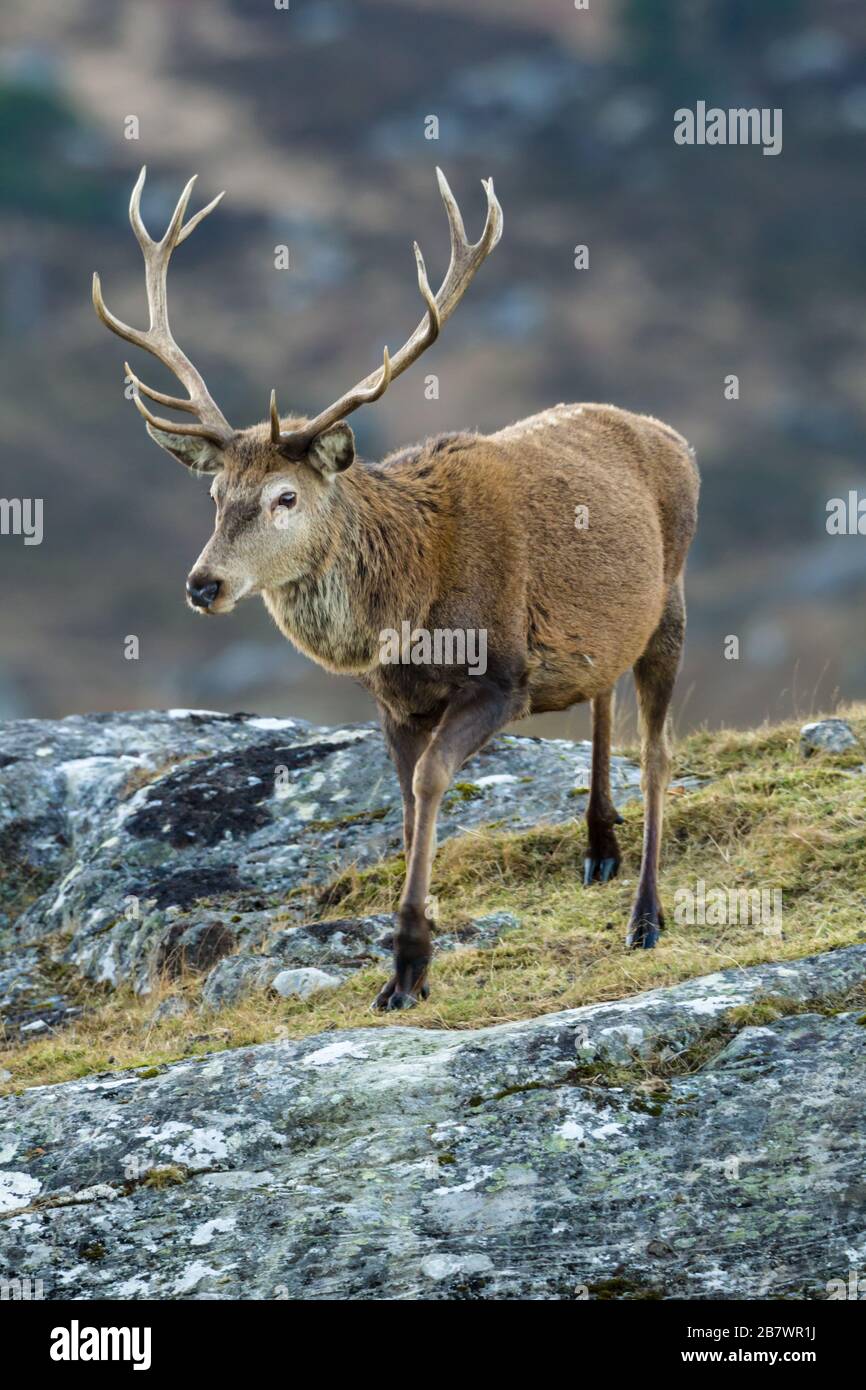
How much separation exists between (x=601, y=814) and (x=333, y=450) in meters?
3.37


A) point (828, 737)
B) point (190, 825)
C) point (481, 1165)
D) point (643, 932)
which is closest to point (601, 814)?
point (643, 932)

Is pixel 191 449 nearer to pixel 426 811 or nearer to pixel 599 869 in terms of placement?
pixel 426 811

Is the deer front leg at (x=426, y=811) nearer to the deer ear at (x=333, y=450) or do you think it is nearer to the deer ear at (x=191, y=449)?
the deer ear at (x=333, y=450)

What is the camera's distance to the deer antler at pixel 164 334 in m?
7.86

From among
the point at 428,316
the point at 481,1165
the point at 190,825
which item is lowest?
the point at 481,1165

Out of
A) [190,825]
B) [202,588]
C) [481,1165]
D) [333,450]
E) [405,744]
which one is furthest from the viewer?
[190,825]

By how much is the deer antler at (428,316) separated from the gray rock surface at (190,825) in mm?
3063

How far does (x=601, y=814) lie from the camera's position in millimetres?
9953

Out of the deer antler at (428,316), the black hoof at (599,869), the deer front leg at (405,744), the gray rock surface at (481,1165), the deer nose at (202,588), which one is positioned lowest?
the gray rock surface at (481,1165)

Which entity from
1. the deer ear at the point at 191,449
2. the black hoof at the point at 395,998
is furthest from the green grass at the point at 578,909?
the deer ear at the point at 191,449

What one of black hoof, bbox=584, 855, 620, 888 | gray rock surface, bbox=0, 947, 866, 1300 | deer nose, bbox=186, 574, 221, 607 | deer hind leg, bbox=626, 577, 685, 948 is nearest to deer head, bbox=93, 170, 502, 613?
deer nose, bbox=186, 574, 221, 607

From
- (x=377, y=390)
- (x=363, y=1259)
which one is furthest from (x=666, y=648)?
(x=363, y=1259)

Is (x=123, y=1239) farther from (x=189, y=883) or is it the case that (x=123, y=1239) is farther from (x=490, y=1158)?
(x=189, y=883)

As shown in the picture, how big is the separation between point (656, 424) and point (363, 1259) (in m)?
6.56
